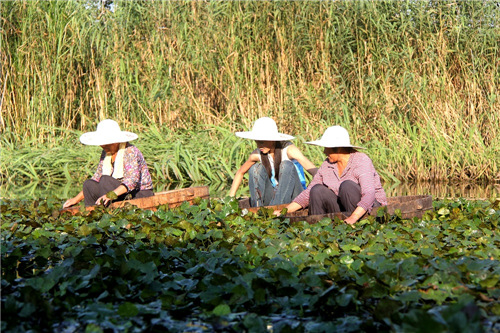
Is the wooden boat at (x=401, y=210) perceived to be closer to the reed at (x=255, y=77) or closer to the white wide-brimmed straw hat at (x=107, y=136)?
the white wide-brimmed straw hat at (x=107, y=136)

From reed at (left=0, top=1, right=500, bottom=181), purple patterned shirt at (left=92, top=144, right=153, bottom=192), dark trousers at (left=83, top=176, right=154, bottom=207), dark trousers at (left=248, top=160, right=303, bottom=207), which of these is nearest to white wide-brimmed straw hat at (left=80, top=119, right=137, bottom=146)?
purple patterned shirt at (left=92, top=144, right=153, bottom=192)

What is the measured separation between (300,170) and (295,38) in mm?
4036

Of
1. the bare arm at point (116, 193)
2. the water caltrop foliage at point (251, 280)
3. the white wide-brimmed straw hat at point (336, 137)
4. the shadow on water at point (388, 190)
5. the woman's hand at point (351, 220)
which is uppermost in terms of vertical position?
the white wide-brimmed straw hat at point (336, 137)

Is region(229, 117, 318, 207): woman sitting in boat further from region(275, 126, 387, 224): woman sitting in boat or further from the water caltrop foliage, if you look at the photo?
the water caltrop foliage

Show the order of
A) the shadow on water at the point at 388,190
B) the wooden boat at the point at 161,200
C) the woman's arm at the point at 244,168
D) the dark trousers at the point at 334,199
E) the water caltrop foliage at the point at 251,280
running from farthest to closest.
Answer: the shadow on water at the point at 388,190
the woman's arm at the point at 244,168
the wooden boat at the point at 161,200
the dark trousers at the point at 334,199
the water caltrop foliage at the point at 251,280

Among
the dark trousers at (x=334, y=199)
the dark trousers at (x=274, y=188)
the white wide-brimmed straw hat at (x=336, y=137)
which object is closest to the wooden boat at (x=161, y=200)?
the dark trousers at (x=274, y=188)

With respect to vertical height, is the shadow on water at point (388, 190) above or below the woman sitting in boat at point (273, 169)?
below

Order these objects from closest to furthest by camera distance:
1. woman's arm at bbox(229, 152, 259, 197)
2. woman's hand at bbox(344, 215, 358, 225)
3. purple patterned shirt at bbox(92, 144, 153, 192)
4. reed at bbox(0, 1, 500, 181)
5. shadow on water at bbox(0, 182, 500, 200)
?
woman's hand at bbox(344, 215, 358, 225) < purple patterned shirt at bbox(92, 144, 153, 192) < woman's arm at bbox(229, 152, 259, 197) < shadow on water at bbox(0, 182, 500, 200) < reed at bbox(0, 1, 500, 181)

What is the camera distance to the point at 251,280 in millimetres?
3086

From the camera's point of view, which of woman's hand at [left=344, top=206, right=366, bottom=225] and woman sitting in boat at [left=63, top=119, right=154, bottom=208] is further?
woman sitting in boat at [left=63, top=119, right=154, bottom=208]

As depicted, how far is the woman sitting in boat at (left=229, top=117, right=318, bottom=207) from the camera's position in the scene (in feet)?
19.7

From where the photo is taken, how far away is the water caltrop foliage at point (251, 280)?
272cm

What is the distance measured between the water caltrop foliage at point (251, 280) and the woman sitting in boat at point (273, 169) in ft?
4.19

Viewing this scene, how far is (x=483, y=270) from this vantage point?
324 cm
